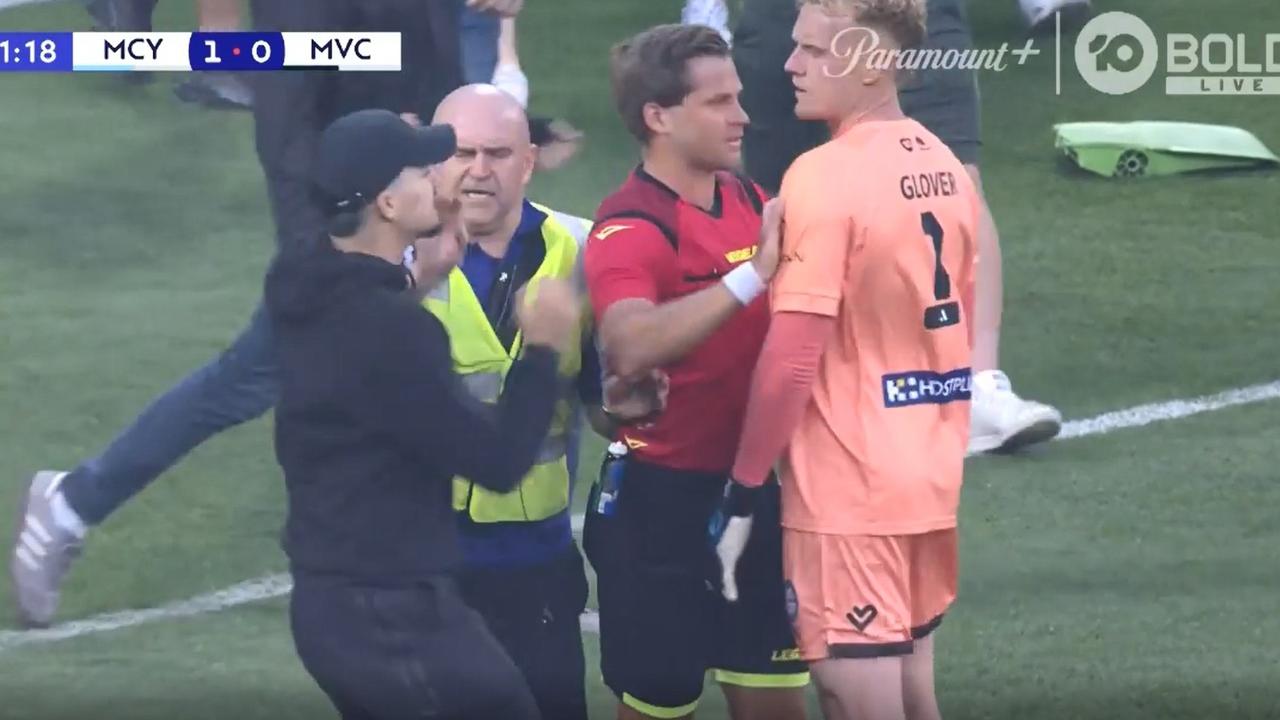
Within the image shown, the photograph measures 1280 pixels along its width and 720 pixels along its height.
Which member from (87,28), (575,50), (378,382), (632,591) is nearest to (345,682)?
(378,382)

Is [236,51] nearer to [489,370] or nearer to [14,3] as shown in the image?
[489,370]

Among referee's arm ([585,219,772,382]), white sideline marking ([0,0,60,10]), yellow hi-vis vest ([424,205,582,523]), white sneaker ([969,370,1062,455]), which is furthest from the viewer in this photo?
white sideline marking ([0,0,60,10])

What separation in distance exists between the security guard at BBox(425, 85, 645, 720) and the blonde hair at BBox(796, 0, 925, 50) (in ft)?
2.13

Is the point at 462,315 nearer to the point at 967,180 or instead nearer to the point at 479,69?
the point at 967,180


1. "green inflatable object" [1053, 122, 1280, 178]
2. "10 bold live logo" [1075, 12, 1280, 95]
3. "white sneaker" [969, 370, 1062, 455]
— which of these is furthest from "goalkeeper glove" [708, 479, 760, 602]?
"10 bold live logo" [1075, 12, 1280, 95]

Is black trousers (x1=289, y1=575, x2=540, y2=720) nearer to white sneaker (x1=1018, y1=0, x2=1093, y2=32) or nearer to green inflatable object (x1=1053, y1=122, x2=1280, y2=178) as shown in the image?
green inflatable object (x1=1053, y1=122, x2=1280, y2=178)

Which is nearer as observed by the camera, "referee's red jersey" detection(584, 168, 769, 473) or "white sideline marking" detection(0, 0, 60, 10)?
"referee's red jersey" detection(584, 168, 769, 473)

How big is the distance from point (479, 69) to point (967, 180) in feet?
9.73

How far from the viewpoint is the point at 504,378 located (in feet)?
13.0

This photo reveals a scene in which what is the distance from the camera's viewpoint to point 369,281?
331 centimetres

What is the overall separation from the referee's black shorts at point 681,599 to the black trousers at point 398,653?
0.61m

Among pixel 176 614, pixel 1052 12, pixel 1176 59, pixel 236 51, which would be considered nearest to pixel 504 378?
pixel 176 614

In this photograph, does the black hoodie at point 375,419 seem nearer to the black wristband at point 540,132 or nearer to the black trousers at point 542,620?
the black trousers at point 542,620

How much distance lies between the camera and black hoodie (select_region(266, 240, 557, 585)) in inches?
129
